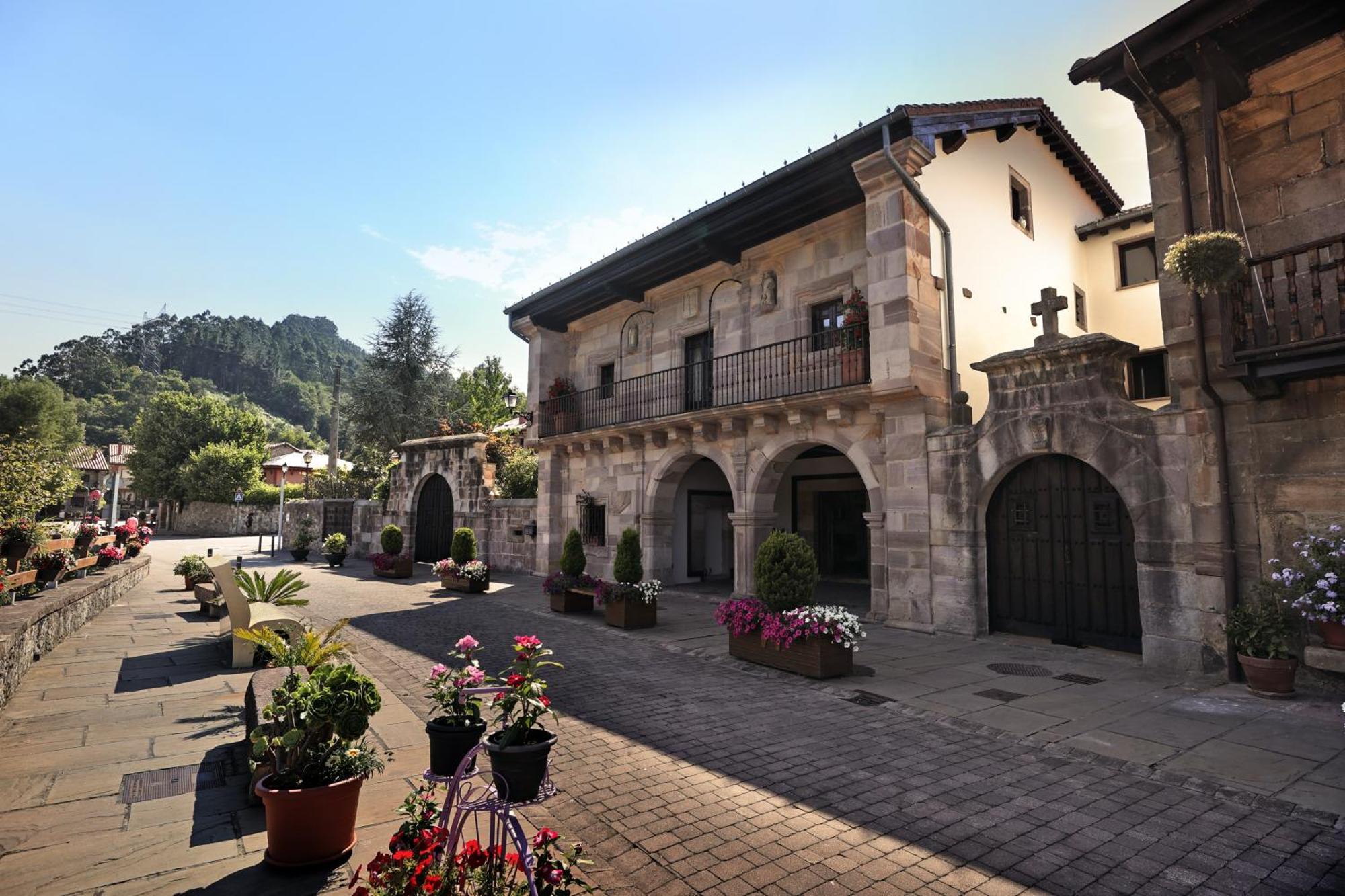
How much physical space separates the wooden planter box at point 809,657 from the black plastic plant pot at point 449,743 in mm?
4718

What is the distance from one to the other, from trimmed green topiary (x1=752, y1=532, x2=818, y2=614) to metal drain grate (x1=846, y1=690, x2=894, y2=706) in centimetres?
145

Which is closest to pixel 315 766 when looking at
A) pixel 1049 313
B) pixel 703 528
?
pixel 1049 313

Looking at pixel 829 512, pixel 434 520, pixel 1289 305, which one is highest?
pixel 1289 305

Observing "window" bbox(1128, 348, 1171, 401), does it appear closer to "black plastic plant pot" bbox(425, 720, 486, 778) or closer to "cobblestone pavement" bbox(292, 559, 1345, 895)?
"cobblestone pavement" bbox(292, 559, 1345, 895)

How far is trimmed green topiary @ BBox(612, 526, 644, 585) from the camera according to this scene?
444 inches

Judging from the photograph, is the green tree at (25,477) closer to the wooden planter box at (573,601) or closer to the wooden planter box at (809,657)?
the wooden planter box at (573,601)

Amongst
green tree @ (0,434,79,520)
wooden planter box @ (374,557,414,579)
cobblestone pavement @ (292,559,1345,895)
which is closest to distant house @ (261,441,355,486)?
wooden planter box @ (374,557,414,579)

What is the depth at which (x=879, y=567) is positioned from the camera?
35.5ft

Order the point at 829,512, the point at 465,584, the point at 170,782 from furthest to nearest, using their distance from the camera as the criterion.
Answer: the point at 829,512, the point at 465,584, the point at 170,782

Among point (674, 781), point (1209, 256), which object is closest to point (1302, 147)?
point (1209, 256)

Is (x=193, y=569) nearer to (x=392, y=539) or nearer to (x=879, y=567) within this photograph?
(x=392, y=539)

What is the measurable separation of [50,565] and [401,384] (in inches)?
991

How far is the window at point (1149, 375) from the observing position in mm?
14133

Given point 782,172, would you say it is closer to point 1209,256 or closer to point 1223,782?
point 1209,256
